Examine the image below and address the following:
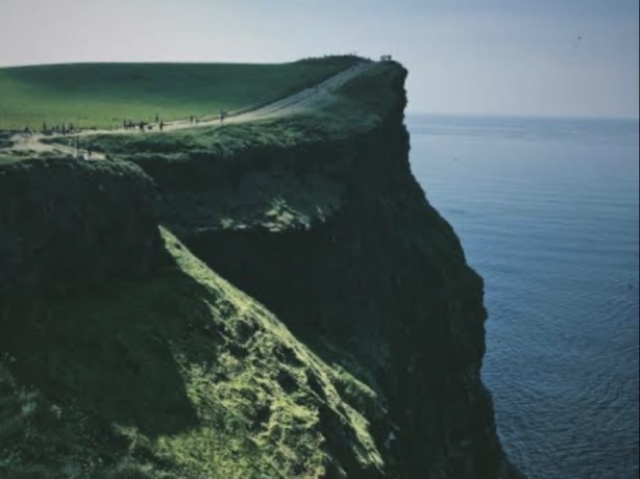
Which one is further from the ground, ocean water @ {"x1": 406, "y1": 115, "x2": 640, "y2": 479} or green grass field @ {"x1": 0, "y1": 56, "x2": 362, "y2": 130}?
green grass field @ {"x1": 0, "y1": 56, "x2": 362, "y2": 130}

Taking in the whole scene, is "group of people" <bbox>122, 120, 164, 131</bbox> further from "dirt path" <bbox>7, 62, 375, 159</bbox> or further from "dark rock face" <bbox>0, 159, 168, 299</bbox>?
"dark rock face" <bbox>0, 159, 168, 299</bbox>

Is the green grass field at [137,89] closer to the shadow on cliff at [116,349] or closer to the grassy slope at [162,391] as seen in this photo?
the shadow on cliff at [116,349]

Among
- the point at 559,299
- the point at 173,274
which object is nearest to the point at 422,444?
the point at 173,274

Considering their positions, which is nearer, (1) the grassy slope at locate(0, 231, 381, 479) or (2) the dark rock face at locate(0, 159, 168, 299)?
(1) the grassy slope at locate(0, 231, 381, 479)

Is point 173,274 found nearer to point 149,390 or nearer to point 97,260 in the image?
point 97,260

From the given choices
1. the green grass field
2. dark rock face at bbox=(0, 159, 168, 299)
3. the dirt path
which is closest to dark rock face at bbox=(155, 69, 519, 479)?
dark rock face at bbox=(0, 159, 168, 299)

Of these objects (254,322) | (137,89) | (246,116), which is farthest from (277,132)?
(137,89)
